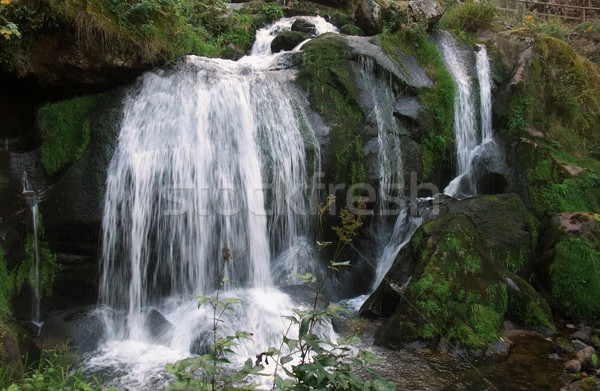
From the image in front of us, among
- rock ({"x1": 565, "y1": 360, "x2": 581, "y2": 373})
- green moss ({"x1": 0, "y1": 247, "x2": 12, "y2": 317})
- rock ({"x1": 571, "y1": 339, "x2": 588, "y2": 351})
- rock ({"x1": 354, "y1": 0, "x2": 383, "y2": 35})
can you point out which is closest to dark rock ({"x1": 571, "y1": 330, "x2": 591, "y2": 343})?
rock ({"x1": 571, "y1": 339, "x2": 588, "y2": 351})

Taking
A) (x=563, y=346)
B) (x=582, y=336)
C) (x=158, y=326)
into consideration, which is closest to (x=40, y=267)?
(x=158, y=326)

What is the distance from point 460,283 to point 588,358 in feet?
4.97

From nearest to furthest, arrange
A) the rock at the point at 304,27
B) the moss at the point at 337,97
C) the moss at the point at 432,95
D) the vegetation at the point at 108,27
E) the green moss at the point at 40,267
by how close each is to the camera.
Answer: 1. the green moss at the point at 40,267
2. the vegetation at the point at 108,27
3. the moss at the point at 337,97
4. the moss at the point at 432,95
5. the rock at the point at 304,27

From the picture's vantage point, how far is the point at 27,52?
6004mm

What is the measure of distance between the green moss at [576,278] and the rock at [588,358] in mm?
1265

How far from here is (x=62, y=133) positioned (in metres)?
6.35

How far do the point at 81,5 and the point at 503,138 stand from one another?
7.67m

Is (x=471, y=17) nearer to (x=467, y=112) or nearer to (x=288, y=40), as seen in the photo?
(x=467, y=112)

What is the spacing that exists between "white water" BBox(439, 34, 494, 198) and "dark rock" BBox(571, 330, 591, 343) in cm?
327

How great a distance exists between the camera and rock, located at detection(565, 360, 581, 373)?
471cm

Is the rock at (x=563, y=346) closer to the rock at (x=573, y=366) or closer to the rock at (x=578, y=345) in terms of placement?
the rock at (x=578, y=345)

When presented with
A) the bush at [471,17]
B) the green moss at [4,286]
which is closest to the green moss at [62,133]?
the green moss at [4,286]

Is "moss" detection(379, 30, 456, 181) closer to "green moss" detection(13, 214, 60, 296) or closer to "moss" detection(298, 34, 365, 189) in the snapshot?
"moss" detection(298, 34, 365, 189)

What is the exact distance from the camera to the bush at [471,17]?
10797 millimetres
